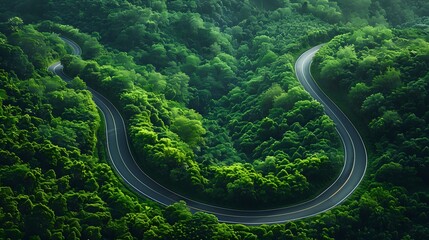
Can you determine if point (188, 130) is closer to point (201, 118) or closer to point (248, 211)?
point (201, 118)

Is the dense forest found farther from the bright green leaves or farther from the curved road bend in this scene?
the curved road bend

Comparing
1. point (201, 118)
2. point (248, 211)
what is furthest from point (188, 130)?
point (248, 211)

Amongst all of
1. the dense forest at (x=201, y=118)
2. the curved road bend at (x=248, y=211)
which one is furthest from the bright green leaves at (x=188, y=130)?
the curved road bend at (x=248, y=211)

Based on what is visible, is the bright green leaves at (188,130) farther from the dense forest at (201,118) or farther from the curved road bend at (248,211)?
the curved road bend at (248,211)

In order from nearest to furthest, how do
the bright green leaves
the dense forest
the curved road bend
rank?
the dense forest
the curved road bend
the bright green leaves

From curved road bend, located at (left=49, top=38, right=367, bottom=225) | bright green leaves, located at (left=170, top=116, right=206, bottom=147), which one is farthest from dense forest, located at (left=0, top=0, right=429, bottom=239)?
curved road bend, located at (left=49, top=38, right=367, bottom=225)

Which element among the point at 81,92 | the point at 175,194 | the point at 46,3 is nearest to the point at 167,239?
the point at 175,194
